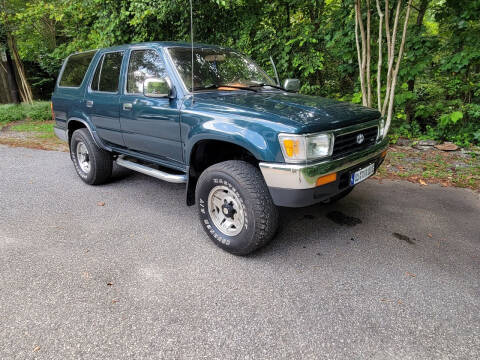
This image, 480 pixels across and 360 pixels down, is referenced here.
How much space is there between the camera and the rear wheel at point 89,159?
4.36m

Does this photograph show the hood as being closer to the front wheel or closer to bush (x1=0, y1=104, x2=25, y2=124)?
the front wheel

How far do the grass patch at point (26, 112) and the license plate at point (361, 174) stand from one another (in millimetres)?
11541

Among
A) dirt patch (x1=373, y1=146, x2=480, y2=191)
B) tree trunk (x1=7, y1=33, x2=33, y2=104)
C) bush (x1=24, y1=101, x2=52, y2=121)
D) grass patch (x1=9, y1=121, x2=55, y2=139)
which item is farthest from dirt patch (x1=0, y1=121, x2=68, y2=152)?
dirt patch (x1=373, y1=146, x2=480, y2=191)

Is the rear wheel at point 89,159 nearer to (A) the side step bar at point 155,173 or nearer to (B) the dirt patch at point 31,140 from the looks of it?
(A) the side step bar at point 155,173

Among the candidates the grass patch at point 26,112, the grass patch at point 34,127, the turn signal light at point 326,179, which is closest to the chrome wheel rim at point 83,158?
the turn signal light at point 326,179

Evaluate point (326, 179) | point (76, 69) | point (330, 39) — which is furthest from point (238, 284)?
point (330, 39)

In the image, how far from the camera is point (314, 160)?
2.41 meters

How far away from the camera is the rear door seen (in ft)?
12.5

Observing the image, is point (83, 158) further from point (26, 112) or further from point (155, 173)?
point (26, 112)

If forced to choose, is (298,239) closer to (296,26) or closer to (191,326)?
(191,326)

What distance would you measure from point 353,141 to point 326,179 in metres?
0.58

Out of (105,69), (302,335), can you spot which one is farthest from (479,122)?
(105,69)

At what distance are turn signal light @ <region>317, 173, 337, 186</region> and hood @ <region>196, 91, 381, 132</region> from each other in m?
0.37

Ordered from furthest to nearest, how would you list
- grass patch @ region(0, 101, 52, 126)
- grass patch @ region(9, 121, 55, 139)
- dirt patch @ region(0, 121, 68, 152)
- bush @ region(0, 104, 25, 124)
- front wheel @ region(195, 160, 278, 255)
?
grass patch @ region(0, 101, 52, 126), bush @ region(0, 104, 25, 124), grass patch @ region(9, 121, 55, 139), dirt patch @ region(0, 121, 68, 152), front wheel @ region(195, 160, 278, 255)
